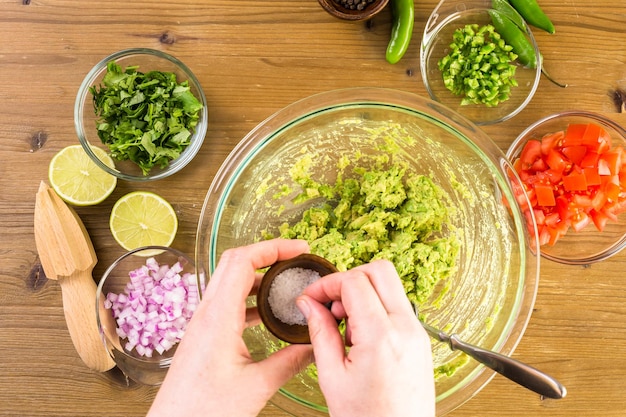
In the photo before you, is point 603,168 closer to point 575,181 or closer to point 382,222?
point 575,181

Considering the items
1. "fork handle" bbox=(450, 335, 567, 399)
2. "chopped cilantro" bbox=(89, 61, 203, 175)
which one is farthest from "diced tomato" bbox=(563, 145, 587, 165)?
"chopped cilantro" bbox=(89, 61, 203, 175)

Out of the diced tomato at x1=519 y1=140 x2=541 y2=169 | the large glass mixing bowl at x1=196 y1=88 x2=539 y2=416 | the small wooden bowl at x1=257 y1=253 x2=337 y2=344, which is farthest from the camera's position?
the diced tomato at x1=519 y1=140 x2=541 y2=169

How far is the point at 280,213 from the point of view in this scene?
1.83 meters

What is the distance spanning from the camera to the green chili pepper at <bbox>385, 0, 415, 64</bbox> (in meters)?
1.86

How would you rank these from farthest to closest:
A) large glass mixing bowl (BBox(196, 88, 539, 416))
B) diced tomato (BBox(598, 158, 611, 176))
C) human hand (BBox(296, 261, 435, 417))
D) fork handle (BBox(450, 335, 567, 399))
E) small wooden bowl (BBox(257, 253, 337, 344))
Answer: diced tomato (BBox(598, 158, 611, 176))
large glass mixing bowl (BBox(196, 88, 539, 416))
small wooden bowl (BBox(257, 253, 337, 344))
fork handle (BBox(450, 335, 567, 399))
human hand (BBox(296, 261, 435, 417))

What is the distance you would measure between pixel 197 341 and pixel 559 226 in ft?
4.21

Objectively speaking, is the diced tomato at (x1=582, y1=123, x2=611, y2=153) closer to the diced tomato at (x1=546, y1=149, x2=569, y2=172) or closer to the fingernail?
the diced tomato at (x1=546, y1=149, x2=569, y2=172)

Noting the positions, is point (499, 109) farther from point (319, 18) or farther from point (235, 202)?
point (235, 202)

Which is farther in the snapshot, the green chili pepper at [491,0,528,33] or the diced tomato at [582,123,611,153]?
the green chili pepper at [491,0,528,33]

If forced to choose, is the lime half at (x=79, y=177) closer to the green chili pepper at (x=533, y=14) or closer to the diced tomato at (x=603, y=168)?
the green chili pepper at (x=533, y=14)

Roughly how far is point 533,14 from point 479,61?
253mm

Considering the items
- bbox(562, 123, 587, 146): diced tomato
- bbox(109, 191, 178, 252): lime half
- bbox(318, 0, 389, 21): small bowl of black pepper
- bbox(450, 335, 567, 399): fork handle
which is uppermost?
bbox(318, 0, 389, 21): small bowl of black pepper

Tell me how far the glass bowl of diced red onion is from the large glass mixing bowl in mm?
339

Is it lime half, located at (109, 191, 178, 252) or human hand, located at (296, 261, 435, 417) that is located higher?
human hand, located at (296, 261, 435, 417)
